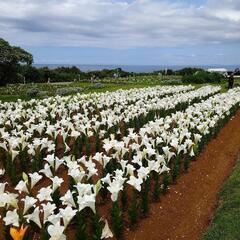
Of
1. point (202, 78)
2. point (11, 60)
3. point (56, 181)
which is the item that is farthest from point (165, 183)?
point (202, 78)

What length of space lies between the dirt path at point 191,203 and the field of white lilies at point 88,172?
234 millimetres

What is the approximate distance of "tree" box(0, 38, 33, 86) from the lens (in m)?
31.9

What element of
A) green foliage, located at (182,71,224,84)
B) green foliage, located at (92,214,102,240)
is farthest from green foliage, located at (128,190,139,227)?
green foliage, located at (182,71,224,84)

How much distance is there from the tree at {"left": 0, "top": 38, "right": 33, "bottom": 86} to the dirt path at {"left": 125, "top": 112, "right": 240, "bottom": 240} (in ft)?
70.3

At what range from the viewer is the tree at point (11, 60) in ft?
105

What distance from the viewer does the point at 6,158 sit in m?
11.2

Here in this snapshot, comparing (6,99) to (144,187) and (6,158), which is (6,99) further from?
(144,187)

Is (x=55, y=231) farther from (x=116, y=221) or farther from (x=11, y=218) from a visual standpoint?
(x=116, y=221)

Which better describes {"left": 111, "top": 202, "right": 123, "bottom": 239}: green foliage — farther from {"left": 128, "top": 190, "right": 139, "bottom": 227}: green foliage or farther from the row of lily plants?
the row of lily plants

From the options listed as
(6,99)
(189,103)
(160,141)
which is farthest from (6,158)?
(6,99)

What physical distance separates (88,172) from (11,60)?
24827mm

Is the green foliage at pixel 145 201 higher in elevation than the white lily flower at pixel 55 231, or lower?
lower

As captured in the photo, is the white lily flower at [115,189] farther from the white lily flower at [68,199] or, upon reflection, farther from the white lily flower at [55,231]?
the white lily flower at [55,231]

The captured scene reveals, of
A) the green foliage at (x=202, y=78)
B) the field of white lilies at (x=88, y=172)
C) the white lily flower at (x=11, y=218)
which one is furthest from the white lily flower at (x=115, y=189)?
the green foliage at (x=202, y=78)
